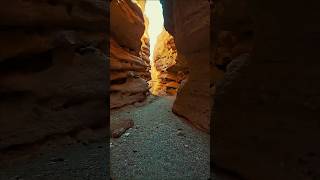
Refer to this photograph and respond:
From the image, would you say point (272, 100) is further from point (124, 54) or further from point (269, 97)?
point (124, 54)

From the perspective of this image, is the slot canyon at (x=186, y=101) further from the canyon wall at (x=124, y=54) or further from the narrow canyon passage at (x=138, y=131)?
the canyon wall at (x=124, y=54)

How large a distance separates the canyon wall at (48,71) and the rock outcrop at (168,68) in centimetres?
971

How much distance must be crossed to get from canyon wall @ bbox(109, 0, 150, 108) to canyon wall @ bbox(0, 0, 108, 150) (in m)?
3.01

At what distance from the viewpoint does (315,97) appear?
1849mm

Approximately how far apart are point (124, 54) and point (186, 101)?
11.7 feet

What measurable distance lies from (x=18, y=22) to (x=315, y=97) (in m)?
3.91

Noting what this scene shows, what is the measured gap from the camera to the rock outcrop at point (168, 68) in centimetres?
1493

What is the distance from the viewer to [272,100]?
218 cm

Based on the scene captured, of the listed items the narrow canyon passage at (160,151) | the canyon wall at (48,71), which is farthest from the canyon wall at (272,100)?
the canyon wall at (48,71)

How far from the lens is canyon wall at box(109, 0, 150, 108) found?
302 inches

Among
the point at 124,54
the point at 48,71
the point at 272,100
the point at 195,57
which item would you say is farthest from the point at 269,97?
the point at 124,54

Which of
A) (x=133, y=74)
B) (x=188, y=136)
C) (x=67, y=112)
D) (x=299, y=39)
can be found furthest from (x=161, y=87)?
(x=299, y=39)

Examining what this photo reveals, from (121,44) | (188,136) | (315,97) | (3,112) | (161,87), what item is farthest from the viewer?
(161,87)

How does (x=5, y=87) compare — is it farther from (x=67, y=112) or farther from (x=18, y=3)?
(x=18, y=3)
